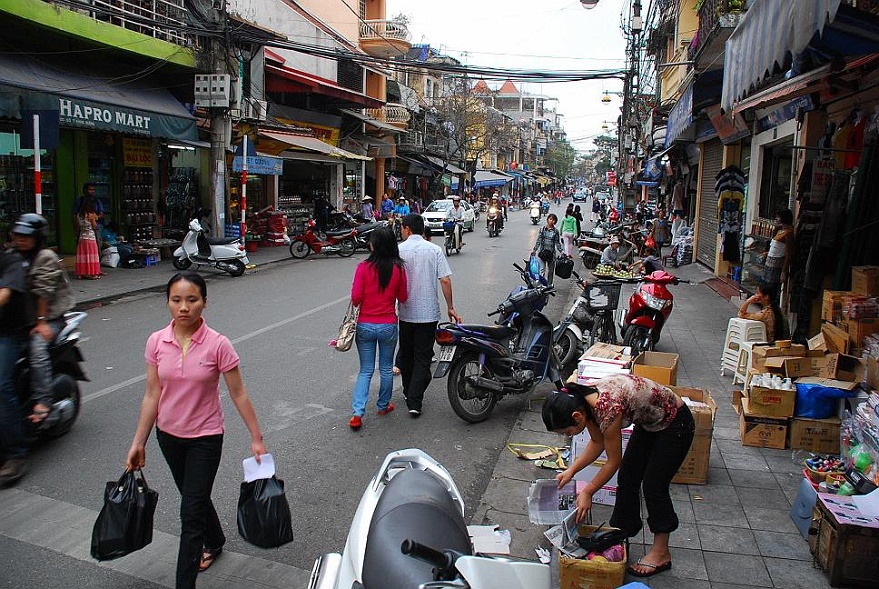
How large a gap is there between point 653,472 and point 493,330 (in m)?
2.75

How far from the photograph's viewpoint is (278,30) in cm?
2406

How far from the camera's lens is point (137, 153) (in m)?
17.8

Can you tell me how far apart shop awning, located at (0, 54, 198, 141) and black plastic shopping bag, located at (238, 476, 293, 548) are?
443 inches

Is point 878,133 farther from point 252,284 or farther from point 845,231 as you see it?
point 252,284

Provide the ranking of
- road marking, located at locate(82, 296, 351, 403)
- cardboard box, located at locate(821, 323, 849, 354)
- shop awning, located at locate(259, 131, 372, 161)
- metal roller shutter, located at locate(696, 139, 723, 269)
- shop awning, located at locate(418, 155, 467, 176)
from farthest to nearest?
1. shop awning, located at locate(418, 155, 467, 176)
2. shop awning, located at locate(259, 131, 372, 161)
3. metal roller shutter, located at locate(696, 139, 723, 269)
4. road marking, located at locate(82, 296, 351, 403)
5. cardboard box, located at locate(821, 323, 849, 354)

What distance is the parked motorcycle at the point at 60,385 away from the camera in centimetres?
524

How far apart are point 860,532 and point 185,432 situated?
3514mm

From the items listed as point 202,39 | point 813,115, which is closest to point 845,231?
point 813,115

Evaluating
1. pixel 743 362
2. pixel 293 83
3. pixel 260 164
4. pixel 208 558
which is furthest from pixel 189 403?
pixel 293 83

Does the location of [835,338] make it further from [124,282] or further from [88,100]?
[88,100]

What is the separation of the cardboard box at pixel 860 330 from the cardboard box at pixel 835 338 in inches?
2.0

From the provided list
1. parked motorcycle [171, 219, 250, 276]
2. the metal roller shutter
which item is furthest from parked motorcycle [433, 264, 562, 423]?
the metal roller shutter

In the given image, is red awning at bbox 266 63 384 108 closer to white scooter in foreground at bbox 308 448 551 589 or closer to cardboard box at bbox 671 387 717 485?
cardboard box at bbox 671 387 717 485

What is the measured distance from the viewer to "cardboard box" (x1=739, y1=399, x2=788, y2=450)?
5719 millimetres
